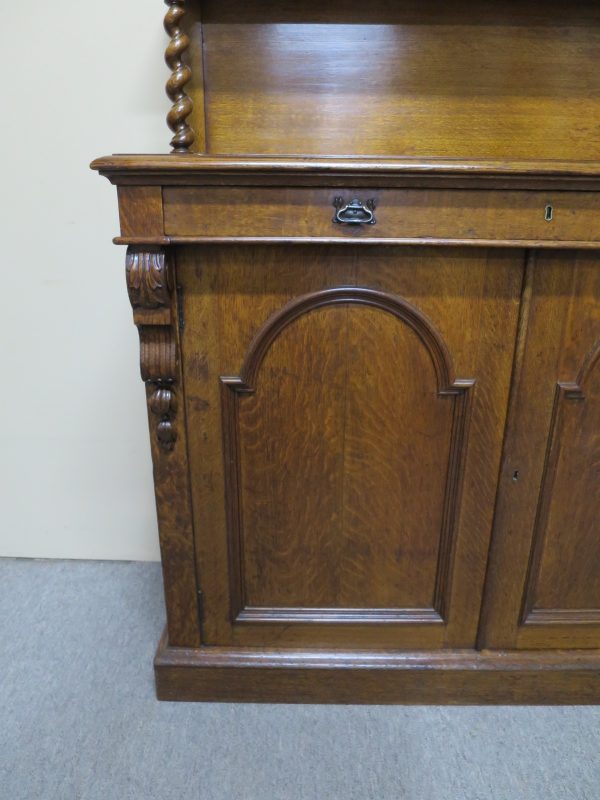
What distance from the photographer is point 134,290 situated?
1018 mm

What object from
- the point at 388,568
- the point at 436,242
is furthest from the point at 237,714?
the point at 436,242

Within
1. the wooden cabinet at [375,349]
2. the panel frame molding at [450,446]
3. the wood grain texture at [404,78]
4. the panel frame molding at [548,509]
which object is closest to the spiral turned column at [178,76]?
the wooden cabinet at [375,349]

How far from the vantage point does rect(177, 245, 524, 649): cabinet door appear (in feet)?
3.49

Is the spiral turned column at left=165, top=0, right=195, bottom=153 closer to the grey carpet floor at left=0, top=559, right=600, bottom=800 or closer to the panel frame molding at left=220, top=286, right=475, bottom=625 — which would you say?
the panel frame molding at left=220, top=286, right=475, bottom=625

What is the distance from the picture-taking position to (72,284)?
1.56m

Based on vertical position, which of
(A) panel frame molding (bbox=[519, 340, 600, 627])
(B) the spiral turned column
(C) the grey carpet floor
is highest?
(B) the spiral turned column

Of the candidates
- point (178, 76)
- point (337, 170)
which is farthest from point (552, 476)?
point (178, 76)

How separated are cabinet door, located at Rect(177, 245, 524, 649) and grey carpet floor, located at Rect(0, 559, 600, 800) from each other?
18 cm

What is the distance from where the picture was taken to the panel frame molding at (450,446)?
42.4 inches

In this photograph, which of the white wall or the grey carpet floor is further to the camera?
the white wall

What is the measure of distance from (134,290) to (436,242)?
53 centimetres

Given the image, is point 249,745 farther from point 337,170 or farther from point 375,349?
point 337,170

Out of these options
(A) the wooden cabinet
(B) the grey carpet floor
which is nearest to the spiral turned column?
(A) the wooden cabinet

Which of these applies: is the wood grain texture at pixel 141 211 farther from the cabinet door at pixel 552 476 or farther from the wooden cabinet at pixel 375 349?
the cabinet door at pixel 552 476
